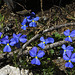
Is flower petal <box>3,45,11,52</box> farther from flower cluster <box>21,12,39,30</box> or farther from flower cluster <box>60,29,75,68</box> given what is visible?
flower cluster <box>60,29,75,68</box>

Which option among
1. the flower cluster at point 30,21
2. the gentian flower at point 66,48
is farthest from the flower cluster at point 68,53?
the flower cluster at point 30,21

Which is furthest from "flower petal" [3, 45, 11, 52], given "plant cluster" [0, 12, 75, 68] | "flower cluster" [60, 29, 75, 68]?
"flower cluster" [60, 29, 75, 68]

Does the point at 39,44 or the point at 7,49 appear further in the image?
the point at 39,44

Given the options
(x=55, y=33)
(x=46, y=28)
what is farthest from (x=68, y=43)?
(x=46, y=28)

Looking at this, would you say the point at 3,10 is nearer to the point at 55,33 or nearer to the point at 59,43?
the point at 55,33

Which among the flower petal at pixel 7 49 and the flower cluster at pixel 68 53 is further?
the flower petal at pixel 7 49

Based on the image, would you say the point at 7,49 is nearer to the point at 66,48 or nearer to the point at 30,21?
the point at 30,21

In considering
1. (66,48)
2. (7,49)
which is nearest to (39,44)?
(66,48)

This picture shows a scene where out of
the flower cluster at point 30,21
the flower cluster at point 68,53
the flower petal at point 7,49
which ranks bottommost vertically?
the flower cluster at point 68,53

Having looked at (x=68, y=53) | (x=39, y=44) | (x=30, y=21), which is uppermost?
(x=30, y=21)

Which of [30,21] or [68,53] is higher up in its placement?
[30,21]

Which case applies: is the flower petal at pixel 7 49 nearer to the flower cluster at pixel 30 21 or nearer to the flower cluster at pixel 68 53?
the flower cluster at pixel 30 21
